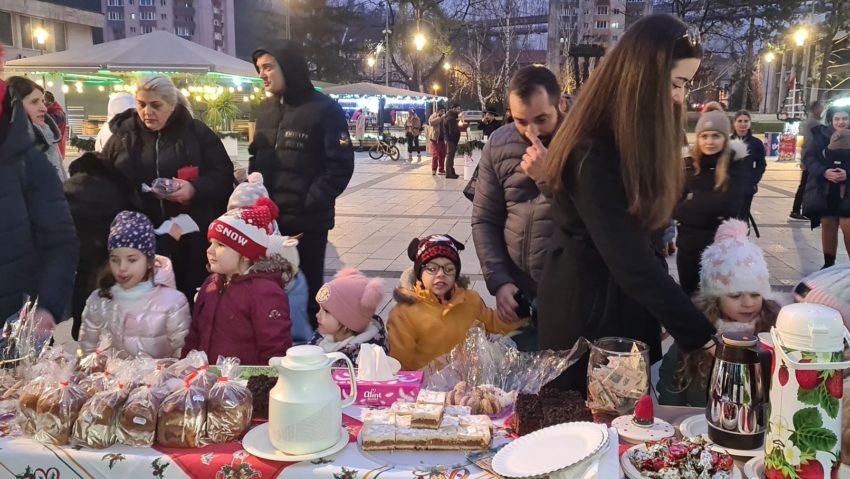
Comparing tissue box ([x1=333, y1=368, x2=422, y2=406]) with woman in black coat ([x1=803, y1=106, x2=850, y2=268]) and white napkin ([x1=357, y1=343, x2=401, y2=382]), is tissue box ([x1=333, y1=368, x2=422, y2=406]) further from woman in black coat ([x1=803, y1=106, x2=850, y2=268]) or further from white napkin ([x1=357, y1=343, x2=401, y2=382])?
woman in black coat ([x1=803, y1=106, x2=850, y2=268])

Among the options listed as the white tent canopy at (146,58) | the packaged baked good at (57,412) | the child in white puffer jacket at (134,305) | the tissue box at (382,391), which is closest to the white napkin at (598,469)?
the tissue box at (382,391)

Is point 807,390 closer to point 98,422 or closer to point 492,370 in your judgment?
point 492,370

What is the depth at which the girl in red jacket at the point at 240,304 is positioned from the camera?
8.14 ft

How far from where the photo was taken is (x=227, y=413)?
5.33ft

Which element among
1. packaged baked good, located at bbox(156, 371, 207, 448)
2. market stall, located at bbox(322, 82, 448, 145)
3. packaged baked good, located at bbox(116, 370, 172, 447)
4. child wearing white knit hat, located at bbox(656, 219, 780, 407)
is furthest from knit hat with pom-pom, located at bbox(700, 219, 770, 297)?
market stall, located at bbox(322, 82, 448, 145)

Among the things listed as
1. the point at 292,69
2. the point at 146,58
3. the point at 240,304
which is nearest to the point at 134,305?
the point at 240,304

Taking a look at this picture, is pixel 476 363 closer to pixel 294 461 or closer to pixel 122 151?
pixel 294 461

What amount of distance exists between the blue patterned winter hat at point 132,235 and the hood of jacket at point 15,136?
20.9 inches

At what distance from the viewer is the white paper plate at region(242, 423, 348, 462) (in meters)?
1.52

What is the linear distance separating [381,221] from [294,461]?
811 cm

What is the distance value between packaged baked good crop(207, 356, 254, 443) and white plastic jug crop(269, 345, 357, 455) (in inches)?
5.6

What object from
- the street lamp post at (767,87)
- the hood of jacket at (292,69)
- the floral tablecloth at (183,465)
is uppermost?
the street lamp post at (767,87)

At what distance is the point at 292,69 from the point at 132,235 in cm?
144

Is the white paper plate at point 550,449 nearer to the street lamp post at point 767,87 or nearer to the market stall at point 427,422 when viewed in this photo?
the market stall at point 427,422
